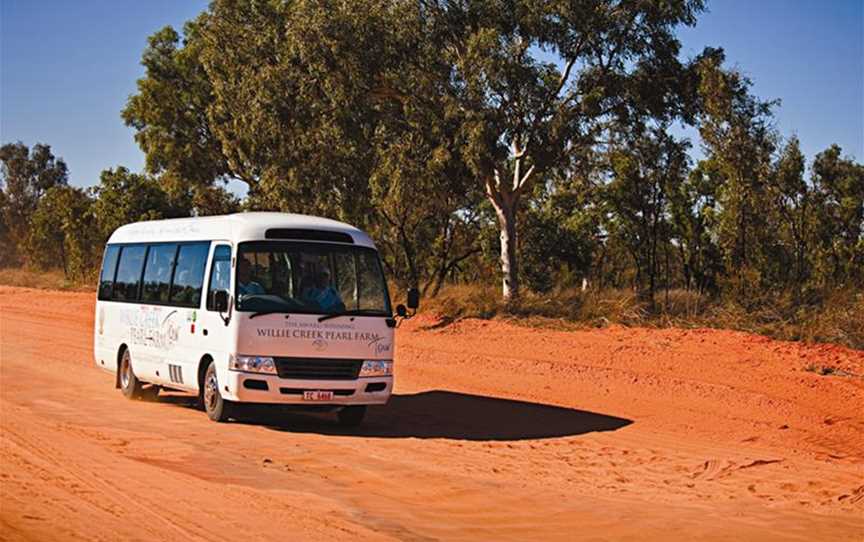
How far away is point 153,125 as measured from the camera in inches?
1861

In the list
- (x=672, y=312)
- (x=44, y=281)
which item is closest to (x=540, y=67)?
(x=672, y=312)

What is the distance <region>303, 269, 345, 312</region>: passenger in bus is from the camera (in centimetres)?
1511

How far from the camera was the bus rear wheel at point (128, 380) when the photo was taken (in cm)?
1847

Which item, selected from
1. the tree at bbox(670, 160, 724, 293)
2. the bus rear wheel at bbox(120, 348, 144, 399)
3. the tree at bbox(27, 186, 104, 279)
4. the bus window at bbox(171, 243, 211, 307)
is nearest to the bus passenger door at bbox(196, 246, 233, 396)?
the bus window at bbox(171, 243, 211, 307)

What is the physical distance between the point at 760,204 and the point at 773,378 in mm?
12592

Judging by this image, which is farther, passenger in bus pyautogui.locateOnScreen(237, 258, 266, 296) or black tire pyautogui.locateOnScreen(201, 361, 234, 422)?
black tire pyautogui.locateOnScreen(201, 361, 234, 422)

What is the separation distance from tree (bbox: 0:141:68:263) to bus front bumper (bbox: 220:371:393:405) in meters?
78.5

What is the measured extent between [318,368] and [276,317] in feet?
2.95

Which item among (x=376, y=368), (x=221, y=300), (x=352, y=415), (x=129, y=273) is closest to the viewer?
(x=221, y=300)

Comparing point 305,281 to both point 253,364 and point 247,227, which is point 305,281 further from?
point 253,364

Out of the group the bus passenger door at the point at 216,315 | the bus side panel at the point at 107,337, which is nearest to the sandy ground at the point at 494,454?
the bus side panel at the point at 107,337

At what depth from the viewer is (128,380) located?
1875 centimetres

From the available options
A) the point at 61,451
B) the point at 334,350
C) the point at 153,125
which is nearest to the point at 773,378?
the point at 334,350

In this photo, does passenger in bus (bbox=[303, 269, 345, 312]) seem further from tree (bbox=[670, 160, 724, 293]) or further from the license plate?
tree (bbox=[670, 160, 724, 293])
